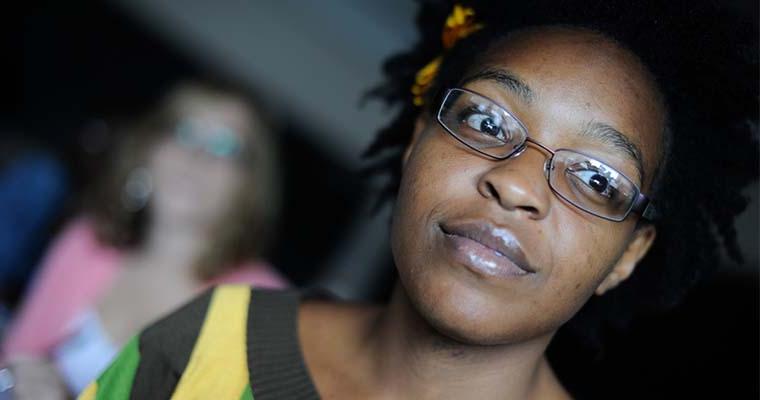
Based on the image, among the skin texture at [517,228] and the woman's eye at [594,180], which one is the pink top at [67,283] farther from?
the woman's eye at [594,180]

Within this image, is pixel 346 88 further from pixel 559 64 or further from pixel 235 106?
pixel 559 64

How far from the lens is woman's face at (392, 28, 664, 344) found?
146 cm

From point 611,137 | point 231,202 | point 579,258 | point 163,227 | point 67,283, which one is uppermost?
point 611,137

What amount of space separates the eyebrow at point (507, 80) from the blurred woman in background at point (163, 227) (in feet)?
6.05

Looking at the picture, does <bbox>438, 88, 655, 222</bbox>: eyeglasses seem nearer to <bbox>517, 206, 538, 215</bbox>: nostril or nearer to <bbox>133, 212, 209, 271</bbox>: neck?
<bbox>517, 206, 538, 215</bbox>: nostril

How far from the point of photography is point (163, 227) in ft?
10.9

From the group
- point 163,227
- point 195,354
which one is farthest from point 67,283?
point 195,354

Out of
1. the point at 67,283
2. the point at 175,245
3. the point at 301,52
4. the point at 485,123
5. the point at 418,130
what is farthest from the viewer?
the point at 301,52

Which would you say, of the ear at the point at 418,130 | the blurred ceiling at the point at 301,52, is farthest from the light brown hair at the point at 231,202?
the ear at the point at 418,130

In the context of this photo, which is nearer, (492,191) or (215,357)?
(492,191)

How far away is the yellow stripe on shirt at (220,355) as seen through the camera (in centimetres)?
165

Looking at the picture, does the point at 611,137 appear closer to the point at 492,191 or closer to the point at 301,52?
the point at 492,191

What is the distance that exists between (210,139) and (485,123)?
1914 millimetres

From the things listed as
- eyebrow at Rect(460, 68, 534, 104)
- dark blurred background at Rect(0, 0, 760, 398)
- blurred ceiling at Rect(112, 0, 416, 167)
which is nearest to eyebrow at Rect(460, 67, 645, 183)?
eyebrow at Rect(460, 68, 534, 104)
